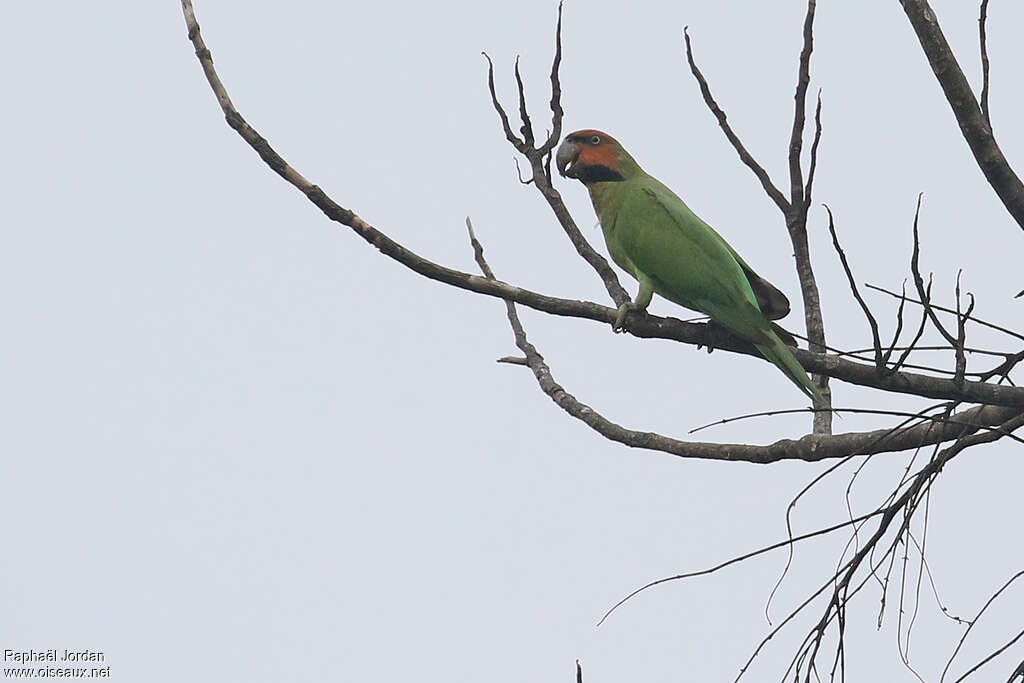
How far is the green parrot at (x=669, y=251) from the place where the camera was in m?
4.69

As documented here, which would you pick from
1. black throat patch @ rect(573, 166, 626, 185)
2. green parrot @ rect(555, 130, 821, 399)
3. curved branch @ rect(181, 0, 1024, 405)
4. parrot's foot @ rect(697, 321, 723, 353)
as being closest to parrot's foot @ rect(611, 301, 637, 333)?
curved branch @ rect(181, 0, 1024, 405)

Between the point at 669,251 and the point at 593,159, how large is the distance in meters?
1.16

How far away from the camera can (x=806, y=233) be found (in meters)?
4.41

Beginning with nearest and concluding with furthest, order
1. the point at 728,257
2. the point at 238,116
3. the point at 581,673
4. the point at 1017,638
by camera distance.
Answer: the point at 581,673 → the point at 1017,638 → the point at 238,116 → the point at 728,257

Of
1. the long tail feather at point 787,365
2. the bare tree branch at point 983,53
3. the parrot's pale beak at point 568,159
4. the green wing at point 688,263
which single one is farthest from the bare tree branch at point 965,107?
the parrot's pale beak at point 568,159

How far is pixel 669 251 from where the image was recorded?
5.54 meters

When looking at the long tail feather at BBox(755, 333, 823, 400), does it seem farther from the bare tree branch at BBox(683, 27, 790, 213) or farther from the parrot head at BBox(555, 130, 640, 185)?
the parrot head at BBox(555, 130, 640, 185)

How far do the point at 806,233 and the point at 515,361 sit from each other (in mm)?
1460

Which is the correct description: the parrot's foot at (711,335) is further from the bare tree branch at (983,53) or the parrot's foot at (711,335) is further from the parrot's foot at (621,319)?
the bare tree branch at (983,53)

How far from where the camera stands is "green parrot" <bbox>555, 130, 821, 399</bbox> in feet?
15.4

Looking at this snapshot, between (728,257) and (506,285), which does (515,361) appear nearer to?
(728,257)

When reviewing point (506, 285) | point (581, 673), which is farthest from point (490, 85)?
point (581, 673)

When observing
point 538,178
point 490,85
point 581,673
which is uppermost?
point 490,85

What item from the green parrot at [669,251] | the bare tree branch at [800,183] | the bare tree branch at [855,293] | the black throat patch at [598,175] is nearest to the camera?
the bare tree branch at [855,293]
